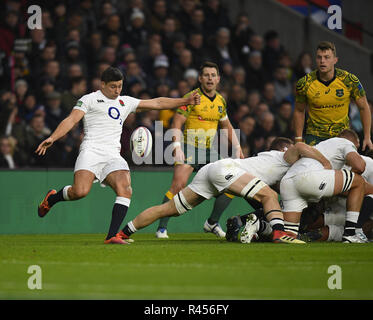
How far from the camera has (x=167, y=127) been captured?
14.9 metres

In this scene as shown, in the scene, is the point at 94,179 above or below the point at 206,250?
above

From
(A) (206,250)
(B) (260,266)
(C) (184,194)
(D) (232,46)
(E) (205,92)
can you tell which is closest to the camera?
(B) (260,266)

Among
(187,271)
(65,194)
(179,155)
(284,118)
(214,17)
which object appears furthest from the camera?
(214,17)

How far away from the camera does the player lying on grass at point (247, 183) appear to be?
392 inches

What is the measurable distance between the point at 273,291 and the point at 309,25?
44.8ft

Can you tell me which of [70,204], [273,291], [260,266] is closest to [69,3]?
[70,204]

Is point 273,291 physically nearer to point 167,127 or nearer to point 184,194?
point 184,194

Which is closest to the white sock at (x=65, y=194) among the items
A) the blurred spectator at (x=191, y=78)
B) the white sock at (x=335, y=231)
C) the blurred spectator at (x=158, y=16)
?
the white sock at (x=335, y=231)

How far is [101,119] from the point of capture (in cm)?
1061

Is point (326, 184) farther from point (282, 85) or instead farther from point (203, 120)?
point (282, 85)

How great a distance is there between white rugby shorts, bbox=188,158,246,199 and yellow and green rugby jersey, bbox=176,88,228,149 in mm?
1892

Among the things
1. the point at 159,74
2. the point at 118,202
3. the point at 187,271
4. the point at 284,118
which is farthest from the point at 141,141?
the point at 284,118

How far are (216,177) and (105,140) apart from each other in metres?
1.45

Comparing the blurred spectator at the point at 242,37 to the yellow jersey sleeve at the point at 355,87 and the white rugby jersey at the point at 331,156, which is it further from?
the white rugby jersey at the point at 331,156
